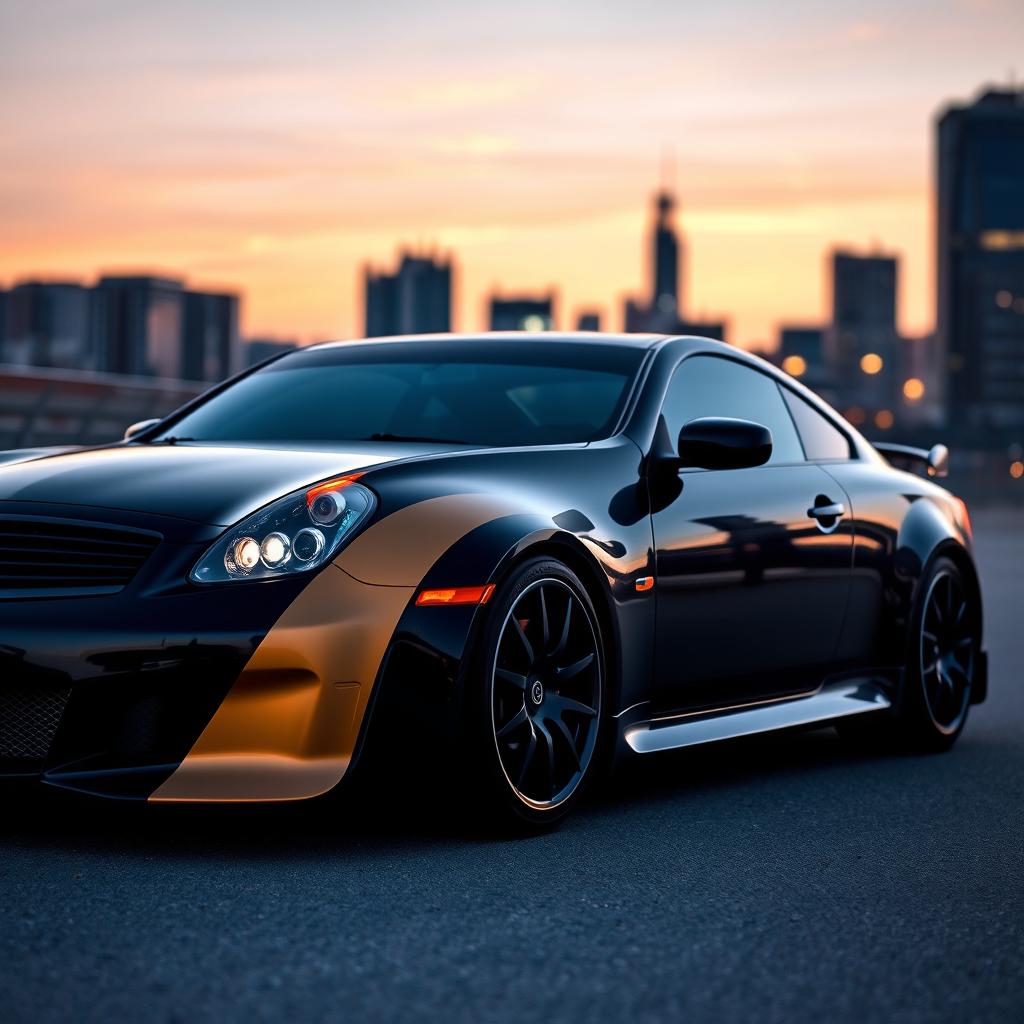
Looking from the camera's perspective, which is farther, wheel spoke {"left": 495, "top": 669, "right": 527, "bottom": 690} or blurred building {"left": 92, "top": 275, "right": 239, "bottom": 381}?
blurred building {"left": 92, "top": 275, "right": 239, "bottom": 381}

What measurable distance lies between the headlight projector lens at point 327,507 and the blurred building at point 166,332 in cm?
2890

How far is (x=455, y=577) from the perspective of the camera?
4.79 metres

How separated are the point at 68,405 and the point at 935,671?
37.3 feet

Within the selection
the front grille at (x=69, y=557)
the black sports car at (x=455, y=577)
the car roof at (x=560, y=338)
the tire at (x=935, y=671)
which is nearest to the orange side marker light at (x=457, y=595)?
the black sports car at (x=455, y=577)

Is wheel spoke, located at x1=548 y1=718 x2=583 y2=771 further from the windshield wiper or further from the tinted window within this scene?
the tinted window

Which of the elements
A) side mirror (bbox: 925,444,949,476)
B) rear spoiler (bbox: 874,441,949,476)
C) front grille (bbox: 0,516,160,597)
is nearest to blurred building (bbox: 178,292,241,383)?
rear spoiler (bbox: 874,441,949,476)

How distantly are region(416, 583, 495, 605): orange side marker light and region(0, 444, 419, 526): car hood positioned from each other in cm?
43

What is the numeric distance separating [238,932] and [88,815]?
4.74 ft

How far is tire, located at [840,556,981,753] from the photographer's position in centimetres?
716

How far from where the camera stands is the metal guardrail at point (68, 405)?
16094 mm

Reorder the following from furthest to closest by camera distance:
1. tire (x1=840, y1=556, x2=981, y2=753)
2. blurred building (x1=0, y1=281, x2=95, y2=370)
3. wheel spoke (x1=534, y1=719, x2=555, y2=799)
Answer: blurred building (x1=0, y1=281, x2=95, y2=370), tire (x1=840, y1=556, x2=981, y2=753), wheel spoke (x1=534, y1=719, x2=555, y2=799)

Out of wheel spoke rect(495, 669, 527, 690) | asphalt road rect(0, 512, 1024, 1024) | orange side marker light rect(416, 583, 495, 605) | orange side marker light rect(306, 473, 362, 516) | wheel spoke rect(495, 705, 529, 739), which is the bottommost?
asphalt road rect(0, 512, 1024, 1024)

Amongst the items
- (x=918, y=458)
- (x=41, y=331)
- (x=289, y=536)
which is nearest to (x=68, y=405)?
(x=918, y=458)

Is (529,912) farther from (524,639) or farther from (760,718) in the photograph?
(760,718)
